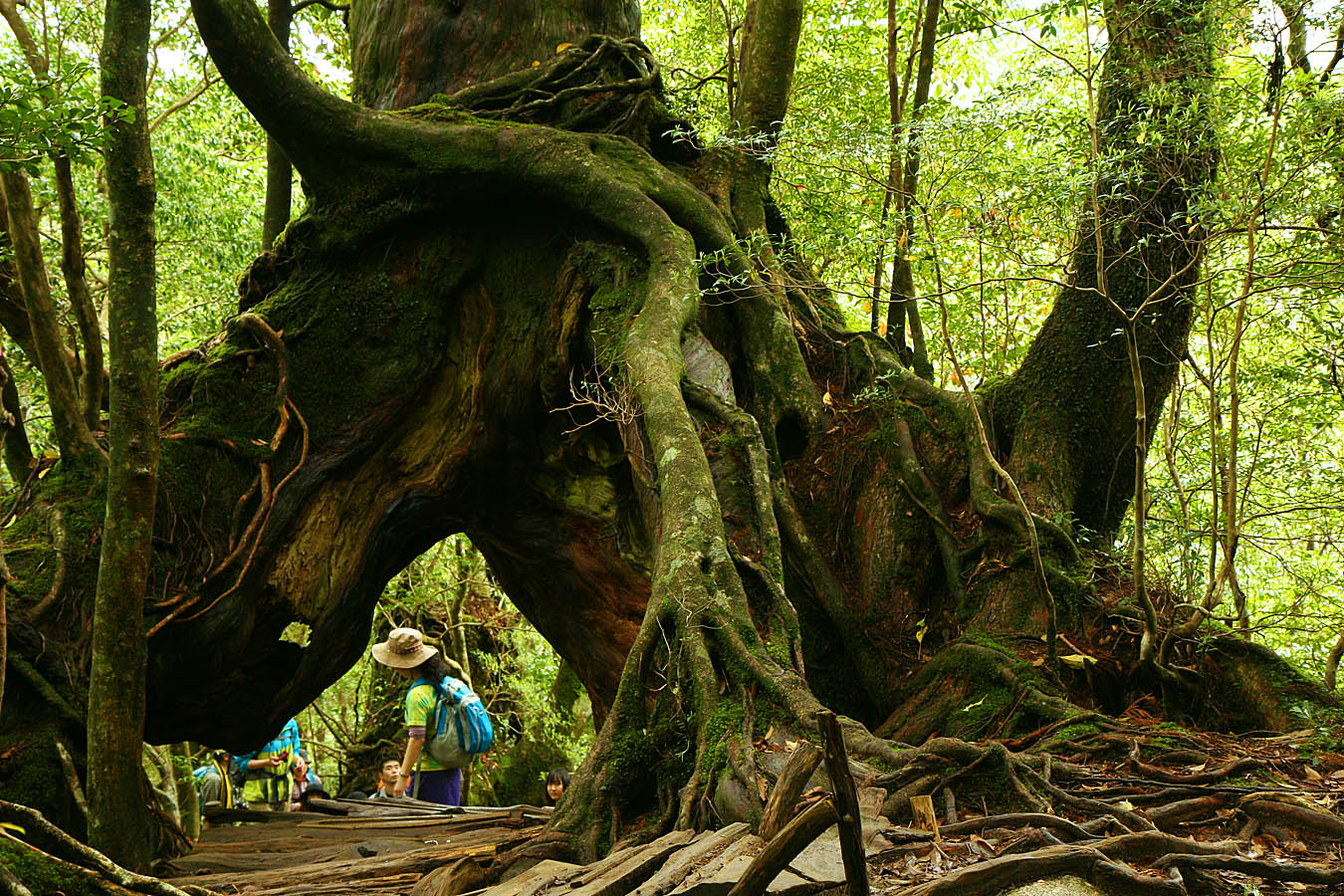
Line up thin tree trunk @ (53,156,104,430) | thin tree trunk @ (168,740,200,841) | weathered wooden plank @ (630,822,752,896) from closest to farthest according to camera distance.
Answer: weathered wooden plank @ (630,822,752,896), thin tree trunk @ (53,156,104,430), thin tree trunk @ (168,740,200,841)

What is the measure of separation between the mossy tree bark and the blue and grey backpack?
138 centimetres

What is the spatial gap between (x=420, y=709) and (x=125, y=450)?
179 inches

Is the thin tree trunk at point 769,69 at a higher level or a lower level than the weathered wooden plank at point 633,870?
higher

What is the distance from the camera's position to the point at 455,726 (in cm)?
811

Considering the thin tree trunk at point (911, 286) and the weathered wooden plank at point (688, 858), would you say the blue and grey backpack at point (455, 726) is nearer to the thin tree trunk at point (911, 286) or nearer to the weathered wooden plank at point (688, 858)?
the thin tree trunk at point (911, 286)

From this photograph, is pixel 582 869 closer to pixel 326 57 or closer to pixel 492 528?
pixel 492 528

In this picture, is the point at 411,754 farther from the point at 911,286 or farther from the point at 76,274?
the point at 911,286

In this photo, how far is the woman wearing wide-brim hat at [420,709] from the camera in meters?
7.92

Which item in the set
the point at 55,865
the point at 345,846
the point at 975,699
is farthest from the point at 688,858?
the point at 345,846

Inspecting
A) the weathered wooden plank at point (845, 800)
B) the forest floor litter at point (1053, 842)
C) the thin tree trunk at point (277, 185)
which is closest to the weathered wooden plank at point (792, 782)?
the forest floor litter at point (1053, 842)

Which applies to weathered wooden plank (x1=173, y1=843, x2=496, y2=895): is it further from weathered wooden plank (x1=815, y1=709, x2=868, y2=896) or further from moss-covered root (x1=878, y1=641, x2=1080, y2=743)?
weathered wooden plank (x1=815, y1=709, x2=868, y2=896)

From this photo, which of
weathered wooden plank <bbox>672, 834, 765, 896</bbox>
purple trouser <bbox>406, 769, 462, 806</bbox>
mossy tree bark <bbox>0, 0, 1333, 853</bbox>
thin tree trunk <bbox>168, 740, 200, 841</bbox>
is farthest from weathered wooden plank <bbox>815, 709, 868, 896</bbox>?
thin tree trunk <bbox>168, 740, 200, 841</bbox>

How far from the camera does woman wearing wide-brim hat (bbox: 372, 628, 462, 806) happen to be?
312 inches

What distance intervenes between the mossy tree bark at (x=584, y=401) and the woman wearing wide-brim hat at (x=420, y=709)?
1410 millimetres
